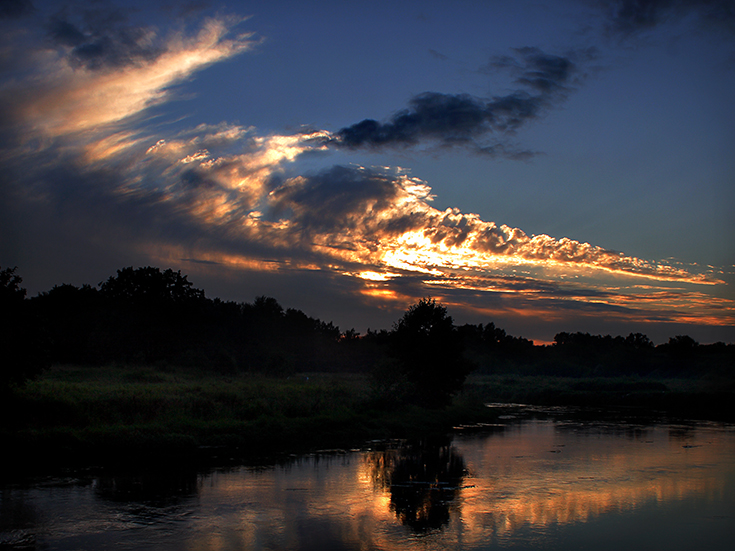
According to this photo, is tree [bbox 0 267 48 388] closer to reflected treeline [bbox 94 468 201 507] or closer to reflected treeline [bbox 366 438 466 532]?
reflected treeline [bbox 94 468 201 507]

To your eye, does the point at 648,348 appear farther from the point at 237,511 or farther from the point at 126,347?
the point at 237,511

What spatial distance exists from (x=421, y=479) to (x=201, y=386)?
65.2 ft

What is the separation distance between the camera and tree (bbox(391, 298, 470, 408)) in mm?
35594

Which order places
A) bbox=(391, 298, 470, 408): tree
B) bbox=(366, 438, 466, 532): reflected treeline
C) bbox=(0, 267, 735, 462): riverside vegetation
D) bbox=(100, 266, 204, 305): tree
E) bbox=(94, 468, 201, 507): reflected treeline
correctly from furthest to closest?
bbox=(100, 266, 204, 305): tree → bbox=(391, 298, 470, 408): tree → bbox=(0, 267, 735, 462): riverside vegetation → bbox=(94, 468, 201, 507): reflected treeline → bbox=(366, 438, 466, 532): reflected treeline

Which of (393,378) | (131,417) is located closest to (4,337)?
(131,417)

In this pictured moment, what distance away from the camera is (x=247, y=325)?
304 ft

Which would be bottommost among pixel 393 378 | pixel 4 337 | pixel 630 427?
pixel 630 427

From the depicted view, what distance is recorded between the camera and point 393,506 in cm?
1286

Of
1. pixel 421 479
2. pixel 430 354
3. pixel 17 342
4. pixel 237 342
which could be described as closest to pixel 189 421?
pixel 17 342

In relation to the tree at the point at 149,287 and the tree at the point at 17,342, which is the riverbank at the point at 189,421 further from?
the tree at the point at 149,287

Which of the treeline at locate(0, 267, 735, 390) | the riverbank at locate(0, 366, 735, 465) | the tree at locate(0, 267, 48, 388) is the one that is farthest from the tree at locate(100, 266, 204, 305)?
the tree at locate(0, 267, 48, 388)

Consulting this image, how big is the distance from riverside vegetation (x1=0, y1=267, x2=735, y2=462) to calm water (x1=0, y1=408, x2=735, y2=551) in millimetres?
3656

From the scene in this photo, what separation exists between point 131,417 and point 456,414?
21.0 meters

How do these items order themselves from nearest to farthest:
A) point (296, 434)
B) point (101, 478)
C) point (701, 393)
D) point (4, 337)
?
point (101, 478)
point (4, 337)
point (296, 434)
point (701, 393)
